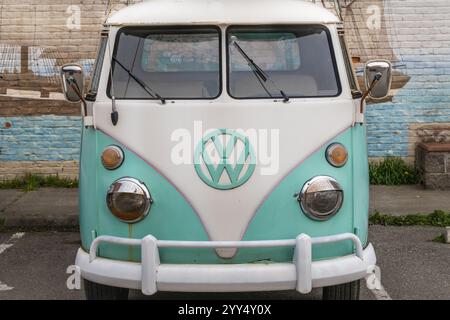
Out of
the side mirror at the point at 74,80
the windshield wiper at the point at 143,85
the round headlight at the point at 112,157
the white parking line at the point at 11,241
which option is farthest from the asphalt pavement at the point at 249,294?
the side mirror at the point at 74,80

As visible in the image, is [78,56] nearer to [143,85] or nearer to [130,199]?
[143,85]

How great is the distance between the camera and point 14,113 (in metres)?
9.67

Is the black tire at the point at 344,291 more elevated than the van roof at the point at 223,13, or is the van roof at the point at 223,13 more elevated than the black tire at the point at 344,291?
the van roof at the point at 223,13

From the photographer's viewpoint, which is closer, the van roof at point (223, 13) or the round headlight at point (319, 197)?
the round headlight at point (319, 197)

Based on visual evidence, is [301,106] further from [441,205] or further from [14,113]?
[14,113]

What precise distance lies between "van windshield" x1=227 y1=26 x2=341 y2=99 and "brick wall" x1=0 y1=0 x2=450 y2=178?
4803 mm

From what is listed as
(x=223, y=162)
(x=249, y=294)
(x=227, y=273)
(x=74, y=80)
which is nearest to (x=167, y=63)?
(x=74, y=80)

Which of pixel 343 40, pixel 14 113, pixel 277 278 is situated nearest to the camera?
pixel 277 278

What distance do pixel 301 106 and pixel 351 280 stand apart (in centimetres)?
105

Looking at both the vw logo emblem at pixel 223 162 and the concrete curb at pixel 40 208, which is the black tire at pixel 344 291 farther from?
the concrete curb at pixel 40 208

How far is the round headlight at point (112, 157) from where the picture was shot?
4.58 metres

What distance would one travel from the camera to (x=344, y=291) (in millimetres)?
4891

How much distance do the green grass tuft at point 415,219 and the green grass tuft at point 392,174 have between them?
1538 millimetres
